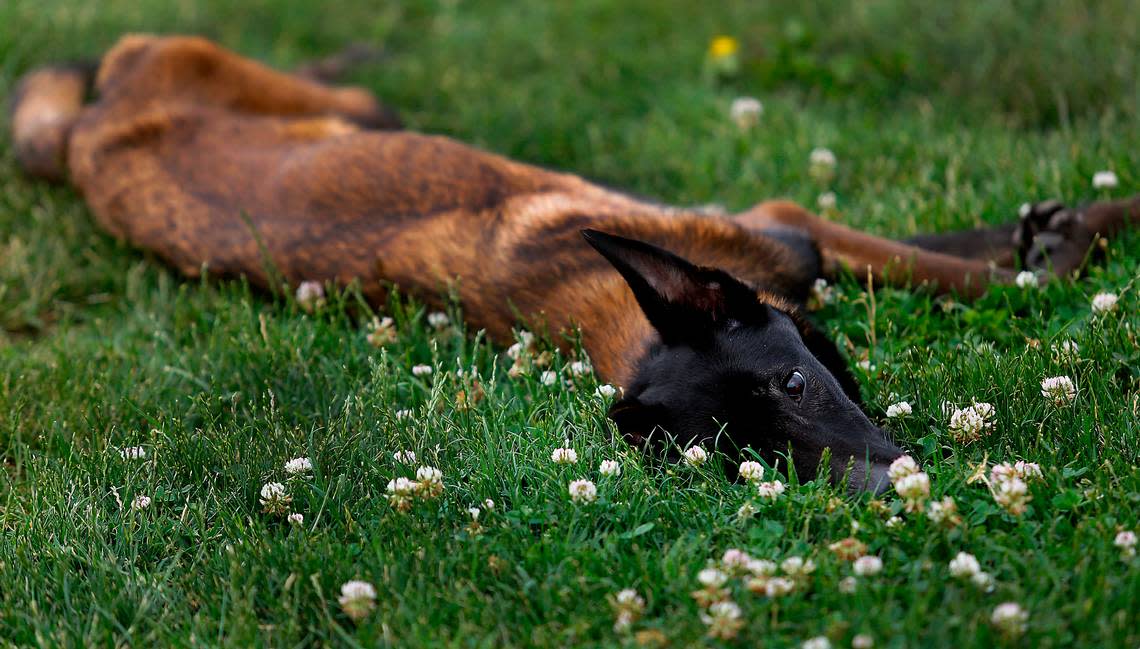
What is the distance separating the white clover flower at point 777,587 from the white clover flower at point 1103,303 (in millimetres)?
1699

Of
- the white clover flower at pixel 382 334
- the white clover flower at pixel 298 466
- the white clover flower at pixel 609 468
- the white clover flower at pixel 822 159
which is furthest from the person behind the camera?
the white clover flower at pixel 822 159

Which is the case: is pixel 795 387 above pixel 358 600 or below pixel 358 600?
above

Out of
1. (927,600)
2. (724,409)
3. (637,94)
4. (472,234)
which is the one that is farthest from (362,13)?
(927,600)

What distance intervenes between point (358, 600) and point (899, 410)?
5.34 feet

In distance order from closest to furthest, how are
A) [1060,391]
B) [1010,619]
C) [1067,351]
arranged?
[1010,619]
[1060,391]
[1067,351]

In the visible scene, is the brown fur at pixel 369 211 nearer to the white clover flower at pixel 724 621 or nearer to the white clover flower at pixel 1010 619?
the white clover flower at pixel 724 621

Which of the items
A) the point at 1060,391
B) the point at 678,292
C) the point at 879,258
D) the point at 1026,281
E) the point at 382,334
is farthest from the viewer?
the point at 879,258

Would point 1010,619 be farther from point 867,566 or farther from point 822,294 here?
point 822,294

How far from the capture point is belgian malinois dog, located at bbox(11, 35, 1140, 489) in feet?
10.6

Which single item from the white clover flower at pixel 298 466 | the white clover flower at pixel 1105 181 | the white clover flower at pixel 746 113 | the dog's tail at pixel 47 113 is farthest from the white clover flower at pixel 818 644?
the dog's tail at pixel 47 113

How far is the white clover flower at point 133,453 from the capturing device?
342cm

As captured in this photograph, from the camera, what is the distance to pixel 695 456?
301 cm

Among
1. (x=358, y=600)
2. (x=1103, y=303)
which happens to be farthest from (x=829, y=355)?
(x=358, y=600)

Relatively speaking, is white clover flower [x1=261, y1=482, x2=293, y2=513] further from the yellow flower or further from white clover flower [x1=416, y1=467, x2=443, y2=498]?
the yellow flower
